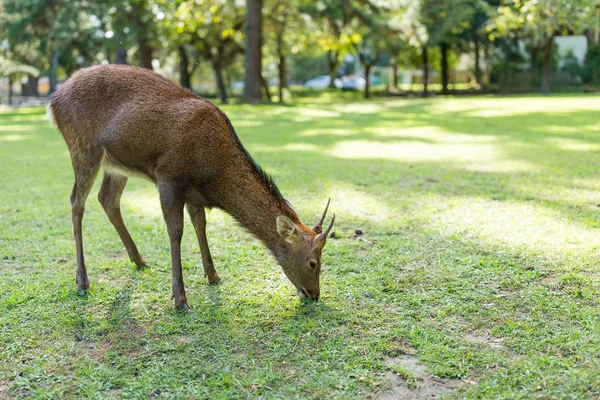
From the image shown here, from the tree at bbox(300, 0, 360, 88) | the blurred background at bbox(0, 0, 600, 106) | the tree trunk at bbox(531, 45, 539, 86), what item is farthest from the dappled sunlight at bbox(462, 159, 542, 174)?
the tree trunk at bbox(531, 45, 539, 86)

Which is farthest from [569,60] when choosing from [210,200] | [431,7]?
[210,200]

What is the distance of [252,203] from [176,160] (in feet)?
2.10

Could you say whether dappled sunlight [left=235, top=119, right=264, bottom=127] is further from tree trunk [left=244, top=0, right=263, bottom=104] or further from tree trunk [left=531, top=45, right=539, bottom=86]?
tree trunk [left=531, top=45, right=539, bottom=86]

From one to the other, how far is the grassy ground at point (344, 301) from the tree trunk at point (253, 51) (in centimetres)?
1799

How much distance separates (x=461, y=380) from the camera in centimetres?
325

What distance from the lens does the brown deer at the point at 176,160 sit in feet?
14.3

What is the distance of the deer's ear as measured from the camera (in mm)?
4204

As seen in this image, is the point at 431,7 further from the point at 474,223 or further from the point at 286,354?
the point at 286,354

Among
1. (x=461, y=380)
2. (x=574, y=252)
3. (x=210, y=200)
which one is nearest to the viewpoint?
(x=461, y=380)

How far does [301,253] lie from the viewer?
4.27 m

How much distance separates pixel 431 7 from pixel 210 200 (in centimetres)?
3180

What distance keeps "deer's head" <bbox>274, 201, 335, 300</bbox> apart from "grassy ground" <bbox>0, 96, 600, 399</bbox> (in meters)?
0.19

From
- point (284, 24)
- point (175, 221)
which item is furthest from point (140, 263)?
point (284, 24)

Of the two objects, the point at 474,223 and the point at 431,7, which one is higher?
the point at 431,7
